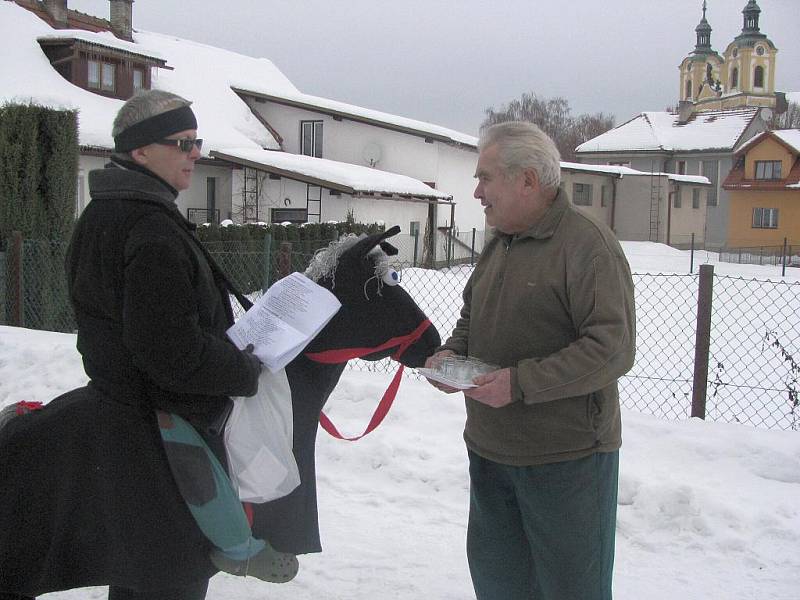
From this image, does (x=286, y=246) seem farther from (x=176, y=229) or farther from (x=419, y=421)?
(x=176, y=229)

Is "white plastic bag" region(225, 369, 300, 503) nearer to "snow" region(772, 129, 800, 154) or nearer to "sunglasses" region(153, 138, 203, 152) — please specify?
"sunglasses" region(153, 138, 203, 152)

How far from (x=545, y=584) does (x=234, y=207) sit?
22.4 metres

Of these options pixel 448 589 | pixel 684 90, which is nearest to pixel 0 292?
pixel 448 589

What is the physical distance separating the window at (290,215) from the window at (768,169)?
88.9 ft

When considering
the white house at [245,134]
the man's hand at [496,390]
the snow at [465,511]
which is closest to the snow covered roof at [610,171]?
the white house at [245,134]

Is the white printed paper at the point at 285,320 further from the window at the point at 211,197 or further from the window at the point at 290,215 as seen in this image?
the window at the point at 211,197

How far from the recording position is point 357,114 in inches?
1028

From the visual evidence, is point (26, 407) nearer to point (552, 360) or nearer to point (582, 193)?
point (552, 360)

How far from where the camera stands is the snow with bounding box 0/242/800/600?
3.55 meters

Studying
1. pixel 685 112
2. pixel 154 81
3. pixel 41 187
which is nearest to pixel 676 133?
pixel 685 112

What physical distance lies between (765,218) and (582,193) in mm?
10960

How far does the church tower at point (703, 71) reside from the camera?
264ft

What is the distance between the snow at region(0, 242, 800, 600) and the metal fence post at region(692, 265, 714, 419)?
362 mm

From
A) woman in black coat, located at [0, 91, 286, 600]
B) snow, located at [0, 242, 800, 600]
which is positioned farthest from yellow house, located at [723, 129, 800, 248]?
woman in black coat, located at [0, 91, 286, 600]
